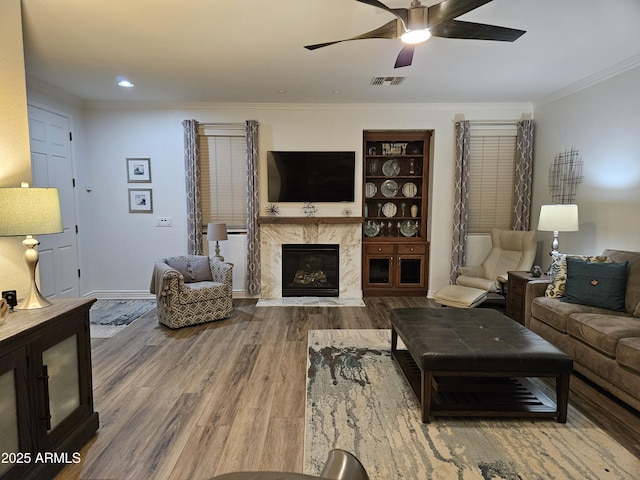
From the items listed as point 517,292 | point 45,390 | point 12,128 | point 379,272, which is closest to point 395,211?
point 379,272

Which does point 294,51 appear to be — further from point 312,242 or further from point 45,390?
point 45,390

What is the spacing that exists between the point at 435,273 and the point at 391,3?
3896mm

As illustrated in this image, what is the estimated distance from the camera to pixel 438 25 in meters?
2.25

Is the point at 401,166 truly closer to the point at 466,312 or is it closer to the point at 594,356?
the point at 466,312

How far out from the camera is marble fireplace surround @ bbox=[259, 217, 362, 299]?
17.7 feet

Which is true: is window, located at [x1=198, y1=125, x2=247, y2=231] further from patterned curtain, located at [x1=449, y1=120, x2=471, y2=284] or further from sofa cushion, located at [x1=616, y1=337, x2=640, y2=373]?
sofa cushion, located at [x1=616, y1=337, x2=640, y2=373]

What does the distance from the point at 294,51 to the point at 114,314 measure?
3.89 metres

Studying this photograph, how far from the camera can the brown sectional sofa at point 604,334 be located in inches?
93.7

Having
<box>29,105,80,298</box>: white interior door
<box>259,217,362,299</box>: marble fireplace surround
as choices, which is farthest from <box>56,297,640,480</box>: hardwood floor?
<box>29,105,80,298</box>: white interior door

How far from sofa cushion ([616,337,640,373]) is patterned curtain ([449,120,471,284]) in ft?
9.43

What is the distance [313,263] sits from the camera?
18.2ft

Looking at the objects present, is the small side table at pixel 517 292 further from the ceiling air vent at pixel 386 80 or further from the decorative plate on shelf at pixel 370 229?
the ceiling air vent at pixel 386 80

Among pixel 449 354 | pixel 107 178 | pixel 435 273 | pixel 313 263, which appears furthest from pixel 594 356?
pixel 107 178

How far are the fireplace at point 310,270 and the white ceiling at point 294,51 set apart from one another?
2.20 metres
